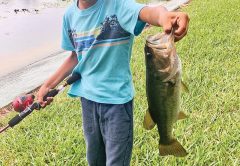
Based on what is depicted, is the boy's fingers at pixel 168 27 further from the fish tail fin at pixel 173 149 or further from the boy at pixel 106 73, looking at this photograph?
the fish tail fin at pixel 173 149

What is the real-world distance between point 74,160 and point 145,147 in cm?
69

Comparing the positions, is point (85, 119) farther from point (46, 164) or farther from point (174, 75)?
point (46, 164)

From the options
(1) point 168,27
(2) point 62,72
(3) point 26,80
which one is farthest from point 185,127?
(3) point 26,80

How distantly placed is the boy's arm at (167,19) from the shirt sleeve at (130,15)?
0.05 m

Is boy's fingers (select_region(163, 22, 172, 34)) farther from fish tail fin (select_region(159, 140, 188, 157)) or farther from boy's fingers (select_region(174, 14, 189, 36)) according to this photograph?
fish tail fin (select_region(159, 140, 188, 157))

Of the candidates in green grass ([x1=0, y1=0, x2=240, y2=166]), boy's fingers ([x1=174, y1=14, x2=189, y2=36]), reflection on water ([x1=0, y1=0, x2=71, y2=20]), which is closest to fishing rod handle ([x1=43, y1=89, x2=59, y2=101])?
green grass ([x1=0, y1=0, x2=240, y2=166])

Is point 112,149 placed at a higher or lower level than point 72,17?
lower

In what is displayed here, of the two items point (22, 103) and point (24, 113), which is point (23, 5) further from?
point (24, 113)

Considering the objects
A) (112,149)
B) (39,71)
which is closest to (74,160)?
(112,149)

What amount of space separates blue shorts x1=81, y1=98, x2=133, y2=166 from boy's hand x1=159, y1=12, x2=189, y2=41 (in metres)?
0.87

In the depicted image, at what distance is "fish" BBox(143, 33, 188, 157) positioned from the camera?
1.90 meters

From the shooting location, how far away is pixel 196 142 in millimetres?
4168

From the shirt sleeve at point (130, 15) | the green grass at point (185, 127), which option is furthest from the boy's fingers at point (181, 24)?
the green grass at point (185, 127)

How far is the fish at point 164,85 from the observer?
6.25 feet
